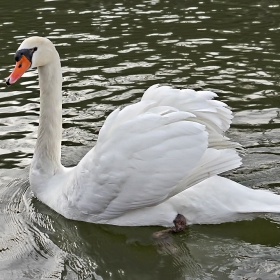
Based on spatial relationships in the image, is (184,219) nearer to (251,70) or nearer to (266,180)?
(266,180)

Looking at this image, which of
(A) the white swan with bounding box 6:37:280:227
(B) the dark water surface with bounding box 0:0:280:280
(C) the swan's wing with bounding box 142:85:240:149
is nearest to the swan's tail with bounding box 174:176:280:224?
(A) the white swan with bounding box 6:37:280:227

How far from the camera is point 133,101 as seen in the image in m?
9.04

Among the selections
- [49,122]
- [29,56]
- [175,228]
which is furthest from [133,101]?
[175,228]

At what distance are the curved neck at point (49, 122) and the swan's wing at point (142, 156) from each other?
1.03 m

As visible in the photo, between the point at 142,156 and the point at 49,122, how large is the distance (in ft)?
5.23

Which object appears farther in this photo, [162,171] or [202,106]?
[202,106]

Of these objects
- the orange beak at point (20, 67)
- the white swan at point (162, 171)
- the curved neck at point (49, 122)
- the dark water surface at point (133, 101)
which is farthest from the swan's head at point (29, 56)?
the dark water surface at point (133, 101)

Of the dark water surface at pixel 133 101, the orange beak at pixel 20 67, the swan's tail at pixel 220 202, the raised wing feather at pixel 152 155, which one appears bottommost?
the dark water surface at pixel 133 101

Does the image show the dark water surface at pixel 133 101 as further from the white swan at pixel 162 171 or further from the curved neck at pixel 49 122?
the curved neck at pixel 49 122

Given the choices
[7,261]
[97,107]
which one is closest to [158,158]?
[7,261]

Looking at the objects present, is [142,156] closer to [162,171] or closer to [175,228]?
[162,171]

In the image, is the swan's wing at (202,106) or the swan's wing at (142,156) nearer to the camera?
the swan's wing at (142,156)

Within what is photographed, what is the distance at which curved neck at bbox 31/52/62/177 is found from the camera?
6.61 m

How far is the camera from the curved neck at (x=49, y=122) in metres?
6.61
